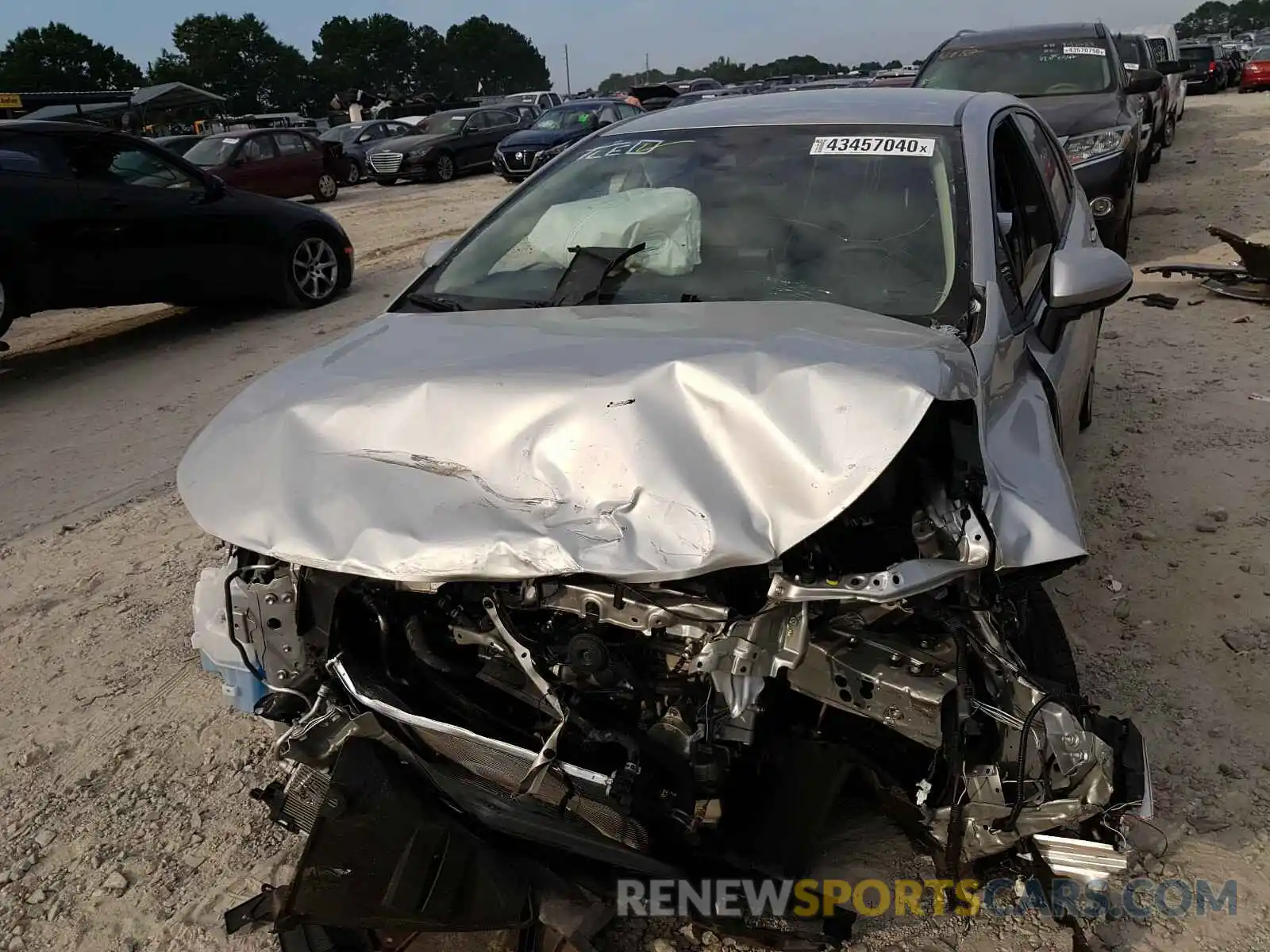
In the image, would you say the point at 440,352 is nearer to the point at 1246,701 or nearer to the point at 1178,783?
the point at 1178,783

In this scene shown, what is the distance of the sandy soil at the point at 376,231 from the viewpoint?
28.1 feet

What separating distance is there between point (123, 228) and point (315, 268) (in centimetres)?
194

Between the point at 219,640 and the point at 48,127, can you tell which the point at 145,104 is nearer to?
the point at 48,127

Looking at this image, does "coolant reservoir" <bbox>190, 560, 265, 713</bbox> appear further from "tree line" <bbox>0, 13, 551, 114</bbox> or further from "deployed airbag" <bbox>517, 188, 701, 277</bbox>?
"tree line" <bbox>0, 13, 551, 114</bbox>

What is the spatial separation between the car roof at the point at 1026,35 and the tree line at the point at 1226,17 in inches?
4036

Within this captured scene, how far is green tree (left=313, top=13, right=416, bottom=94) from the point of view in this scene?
3253 inches

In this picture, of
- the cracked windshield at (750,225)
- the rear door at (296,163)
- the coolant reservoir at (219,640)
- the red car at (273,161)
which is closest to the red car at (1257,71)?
the red car at (273,161)

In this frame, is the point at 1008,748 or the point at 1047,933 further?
the point at 1047,933

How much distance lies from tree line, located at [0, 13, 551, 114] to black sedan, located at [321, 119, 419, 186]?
133ft

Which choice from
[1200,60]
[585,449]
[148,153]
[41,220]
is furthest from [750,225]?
[1200,60]

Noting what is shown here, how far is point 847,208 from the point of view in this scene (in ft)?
9.71

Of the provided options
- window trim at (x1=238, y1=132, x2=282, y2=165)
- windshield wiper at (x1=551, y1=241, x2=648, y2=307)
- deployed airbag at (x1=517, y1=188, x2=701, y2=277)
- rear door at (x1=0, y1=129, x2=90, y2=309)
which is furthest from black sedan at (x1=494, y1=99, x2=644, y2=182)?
windshield wiper at (x1=551, y1=241, x2=648, y2=307)

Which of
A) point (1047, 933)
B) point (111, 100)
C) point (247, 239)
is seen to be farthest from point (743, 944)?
point (111, 100)

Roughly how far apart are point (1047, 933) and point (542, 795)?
1.23m
